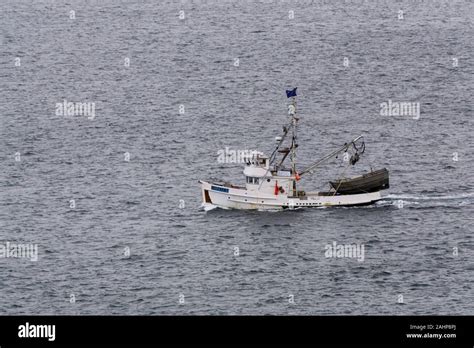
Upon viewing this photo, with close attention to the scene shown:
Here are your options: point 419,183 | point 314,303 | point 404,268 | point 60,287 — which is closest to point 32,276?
point 60,287

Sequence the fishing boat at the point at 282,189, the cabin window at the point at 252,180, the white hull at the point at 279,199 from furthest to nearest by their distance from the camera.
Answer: the cabin window at the point at 252,180 < the white hull at the point at 279,199 < the fishing boat at the point at 282,189

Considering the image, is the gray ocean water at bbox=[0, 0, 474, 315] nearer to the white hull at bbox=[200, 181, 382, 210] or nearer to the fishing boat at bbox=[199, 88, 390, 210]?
the white hull at bbox=[200, 181, 382, 210]

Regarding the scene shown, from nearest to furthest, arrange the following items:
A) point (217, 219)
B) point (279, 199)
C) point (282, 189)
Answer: point (217, 219) < point (279, 199) < point (282, 189)

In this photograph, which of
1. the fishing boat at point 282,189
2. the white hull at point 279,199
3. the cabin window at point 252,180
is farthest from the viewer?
the cabin window at point 252,180

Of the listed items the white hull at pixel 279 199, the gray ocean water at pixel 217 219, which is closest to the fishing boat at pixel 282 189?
the white hull at pixel 279 199

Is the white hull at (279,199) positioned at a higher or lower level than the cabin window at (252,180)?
lower

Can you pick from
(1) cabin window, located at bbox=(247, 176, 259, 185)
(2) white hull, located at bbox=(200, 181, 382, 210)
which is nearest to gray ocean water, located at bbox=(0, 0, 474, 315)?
(2) white hull, located at bbox=(200, 181, 382, 210)

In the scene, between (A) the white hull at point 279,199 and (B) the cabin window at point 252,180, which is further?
(B) the cabin window at point 252,180

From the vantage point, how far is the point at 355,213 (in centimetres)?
14100

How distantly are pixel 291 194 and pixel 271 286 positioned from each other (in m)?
25.7

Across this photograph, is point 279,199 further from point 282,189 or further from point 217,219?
point 217,219

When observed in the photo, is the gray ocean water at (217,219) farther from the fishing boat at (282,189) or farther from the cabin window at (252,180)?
the cabin window at (252,180)

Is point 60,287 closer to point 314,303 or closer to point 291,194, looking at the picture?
point 314,303

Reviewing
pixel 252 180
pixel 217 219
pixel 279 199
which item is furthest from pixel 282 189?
pixel 217 219
